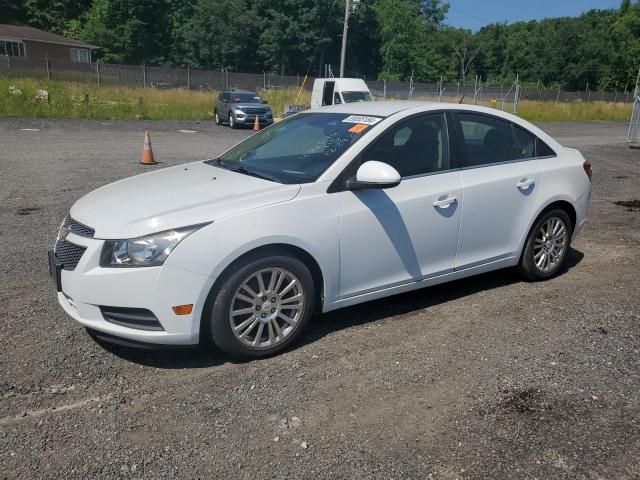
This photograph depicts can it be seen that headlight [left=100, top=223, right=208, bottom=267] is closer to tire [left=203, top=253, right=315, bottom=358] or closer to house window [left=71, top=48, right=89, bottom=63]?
tire [left=203, top=253, right=315, bottom=358]

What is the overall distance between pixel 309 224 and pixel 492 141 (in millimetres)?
2079

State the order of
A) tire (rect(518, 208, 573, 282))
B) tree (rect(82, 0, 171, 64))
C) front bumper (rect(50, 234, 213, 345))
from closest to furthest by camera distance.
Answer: front bumper (rect(50, 234, 213, 345)) < tire (rect(518, 208, 573, 282)) < tree (rect(82, 0, 171, 64))

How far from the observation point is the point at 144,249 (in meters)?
3.25

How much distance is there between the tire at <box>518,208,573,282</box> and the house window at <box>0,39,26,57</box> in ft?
183

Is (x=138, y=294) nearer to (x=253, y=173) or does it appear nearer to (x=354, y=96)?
(x=253, y=173)

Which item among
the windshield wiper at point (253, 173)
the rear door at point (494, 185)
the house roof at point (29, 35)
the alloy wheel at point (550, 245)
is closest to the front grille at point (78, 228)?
the windshield wiper at point (253, 173)

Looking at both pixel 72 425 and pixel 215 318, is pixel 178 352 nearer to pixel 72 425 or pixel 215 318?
pixel 215 318

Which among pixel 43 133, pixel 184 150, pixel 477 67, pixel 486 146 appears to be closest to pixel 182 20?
pixel 477 67

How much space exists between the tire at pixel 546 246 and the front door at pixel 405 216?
1.02 metres

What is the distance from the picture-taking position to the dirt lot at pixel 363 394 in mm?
2680

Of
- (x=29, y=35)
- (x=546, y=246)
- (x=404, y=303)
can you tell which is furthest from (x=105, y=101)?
(x=29, y=35)

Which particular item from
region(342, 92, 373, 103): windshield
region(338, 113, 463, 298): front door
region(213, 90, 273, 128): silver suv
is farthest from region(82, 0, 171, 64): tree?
region(338, 113, 463, 298): front door

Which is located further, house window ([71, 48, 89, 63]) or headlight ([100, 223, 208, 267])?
house window ([71, 48, 89, 63])

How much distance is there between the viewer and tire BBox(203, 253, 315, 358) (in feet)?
11.2
